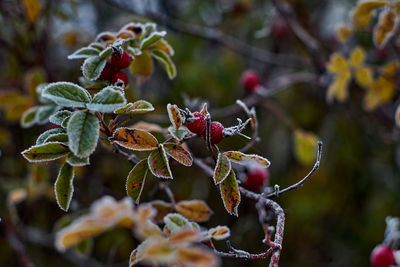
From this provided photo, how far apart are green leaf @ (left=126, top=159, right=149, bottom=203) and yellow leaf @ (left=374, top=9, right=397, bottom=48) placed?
864 millimetres

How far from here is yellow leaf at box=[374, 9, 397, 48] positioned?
1.23 m

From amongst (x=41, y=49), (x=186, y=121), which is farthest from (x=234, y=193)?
(x=41, y=49)

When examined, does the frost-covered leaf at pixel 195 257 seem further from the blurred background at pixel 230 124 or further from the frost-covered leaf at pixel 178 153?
the blurred background at pixel 230 124

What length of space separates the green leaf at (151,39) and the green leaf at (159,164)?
272 millimetres

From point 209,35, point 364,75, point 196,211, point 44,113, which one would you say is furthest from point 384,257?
point 209,35

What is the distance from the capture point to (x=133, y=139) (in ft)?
2.72

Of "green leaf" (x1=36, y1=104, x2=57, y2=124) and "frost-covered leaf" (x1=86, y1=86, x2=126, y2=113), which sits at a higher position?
"frost-covered leaf" (x1=86, y1=86, x2=126, y2=113)

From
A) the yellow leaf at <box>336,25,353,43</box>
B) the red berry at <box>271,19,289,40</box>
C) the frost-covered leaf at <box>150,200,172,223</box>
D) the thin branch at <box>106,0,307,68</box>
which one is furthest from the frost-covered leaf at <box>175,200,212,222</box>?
the red berry at <box>271,19,289,40</box>

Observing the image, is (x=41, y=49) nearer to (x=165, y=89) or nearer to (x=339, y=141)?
(x=165, y=89)

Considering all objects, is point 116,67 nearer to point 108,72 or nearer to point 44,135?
point 108,72

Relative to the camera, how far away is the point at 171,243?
0.52 metres

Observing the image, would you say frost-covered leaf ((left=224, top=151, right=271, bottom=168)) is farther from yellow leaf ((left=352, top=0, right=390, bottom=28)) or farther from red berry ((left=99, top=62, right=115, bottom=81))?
yellow leaf ((left=352, top=0, right=390, bottom=28))

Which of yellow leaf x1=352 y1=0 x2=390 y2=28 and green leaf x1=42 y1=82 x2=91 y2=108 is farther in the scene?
yellow leaf x1=352 y1=0 x2=390 y2=28

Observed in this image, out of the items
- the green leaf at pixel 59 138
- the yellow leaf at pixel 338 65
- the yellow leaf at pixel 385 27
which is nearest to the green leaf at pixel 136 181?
the green leaf at pixel 59 138
